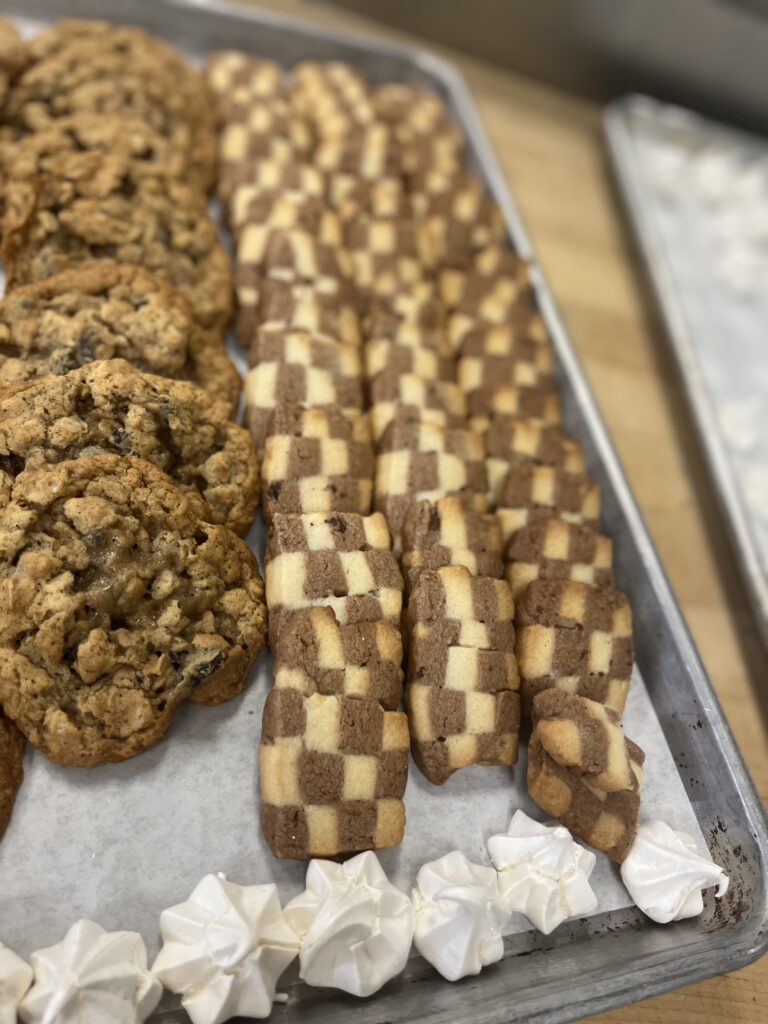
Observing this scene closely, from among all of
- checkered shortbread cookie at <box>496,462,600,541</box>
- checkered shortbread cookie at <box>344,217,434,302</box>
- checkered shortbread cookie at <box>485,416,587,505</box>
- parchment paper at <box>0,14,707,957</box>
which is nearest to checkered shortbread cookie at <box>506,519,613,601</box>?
checkered shortbread cookie at <box>496,462,600,541</box>

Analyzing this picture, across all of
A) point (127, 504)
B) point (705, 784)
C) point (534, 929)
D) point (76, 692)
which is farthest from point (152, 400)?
point (705, 784)

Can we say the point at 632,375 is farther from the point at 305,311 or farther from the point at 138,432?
the point at 138,432

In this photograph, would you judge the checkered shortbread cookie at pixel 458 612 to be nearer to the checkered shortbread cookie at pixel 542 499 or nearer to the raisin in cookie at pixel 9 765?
the checkered shortbread cookie at pixel 542 499

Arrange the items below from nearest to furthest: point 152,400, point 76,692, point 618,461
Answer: point 76,692 → point 152,400 → point 618,461

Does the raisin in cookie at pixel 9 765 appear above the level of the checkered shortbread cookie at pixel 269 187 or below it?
below

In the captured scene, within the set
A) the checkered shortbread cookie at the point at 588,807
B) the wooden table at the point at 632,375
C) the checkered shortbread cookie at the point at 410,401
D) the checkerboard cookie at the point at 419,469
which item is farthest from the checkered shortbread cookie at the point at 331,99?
the checkered shortbread cookie at the point at 588,807

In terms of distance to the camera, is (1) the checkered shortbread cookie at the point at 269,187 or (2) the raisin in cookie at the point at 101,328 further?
(1) the checkered shortbread cookie at the point at 269,187

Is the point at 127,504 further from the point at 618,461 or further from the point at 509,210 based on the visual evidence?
the point at 509,210
